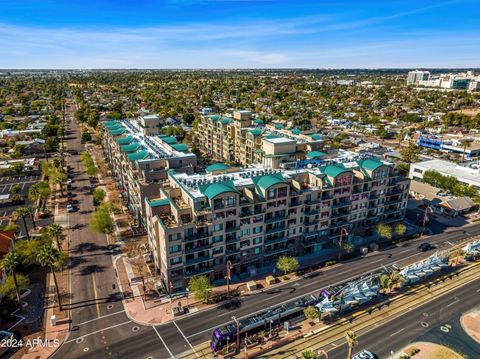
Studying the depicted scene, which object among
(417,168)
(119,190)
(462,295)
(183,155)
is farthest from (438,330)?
(119,190)

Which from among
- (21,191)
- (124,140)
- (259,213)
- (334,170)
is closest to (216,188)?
(259,213)

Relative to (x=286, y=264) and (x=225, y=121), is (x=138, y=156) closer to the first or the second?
(x=286, y=264)

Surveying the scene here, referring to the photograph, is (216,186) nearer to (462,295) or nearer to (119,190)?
(462,295)

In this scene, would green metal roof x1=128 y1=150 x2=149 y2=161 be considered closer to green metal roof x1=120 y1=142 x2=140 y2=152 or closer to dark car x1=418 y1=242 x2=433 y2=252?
green metal roof x1=120 y1=142 x2=140 y2=152

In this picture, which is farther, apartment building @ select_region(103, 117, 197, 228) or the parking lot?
the parking lot

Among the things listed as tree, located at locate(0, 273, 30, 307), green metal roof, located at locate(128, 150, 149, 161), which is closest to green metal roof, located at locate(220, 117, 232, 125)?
green metal roof, located at locate(128, 150, 149, 161)
